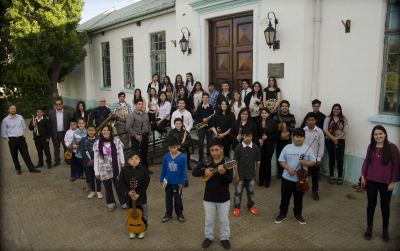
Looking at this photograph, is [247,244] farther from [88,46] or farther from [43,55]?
[88,46]

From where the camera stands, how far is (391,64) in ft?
19.8

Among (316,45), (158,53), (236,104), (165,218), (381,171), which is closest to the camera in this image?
(381,171)

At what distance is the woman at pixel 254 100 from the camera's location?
746 centimetres

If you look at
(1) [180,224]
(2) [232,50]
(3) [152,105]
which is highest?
(2) [232,50]

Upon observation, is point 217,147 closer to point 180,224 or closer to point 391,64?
point 180,224

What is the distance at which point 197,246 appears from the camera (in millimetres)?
4348

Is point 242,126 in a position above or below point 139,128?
above

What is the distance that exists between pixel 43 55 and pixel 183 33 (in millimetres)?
7785

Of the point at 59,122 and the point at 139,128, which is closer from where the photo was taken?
the point at 139,128

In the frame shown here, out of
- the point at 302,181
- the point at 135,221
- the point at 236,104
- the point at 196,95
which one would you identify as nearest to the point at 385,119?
the point at 302,181

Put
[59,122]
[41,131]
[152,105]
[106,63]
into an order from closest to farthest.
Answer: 1. [41,131]
2. [59,122]
3. [152,105]
4. [106,63]

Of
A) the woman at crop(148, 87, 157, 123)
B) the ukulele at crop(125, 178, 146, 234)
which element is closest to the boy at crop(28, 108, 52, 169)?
the woman at crop(148, 87, 157, 123)

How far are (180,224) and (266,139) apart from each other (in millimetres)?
2716

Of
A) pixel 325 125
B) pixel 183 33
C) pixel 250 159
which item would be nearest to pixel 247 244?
pixel 250 159
